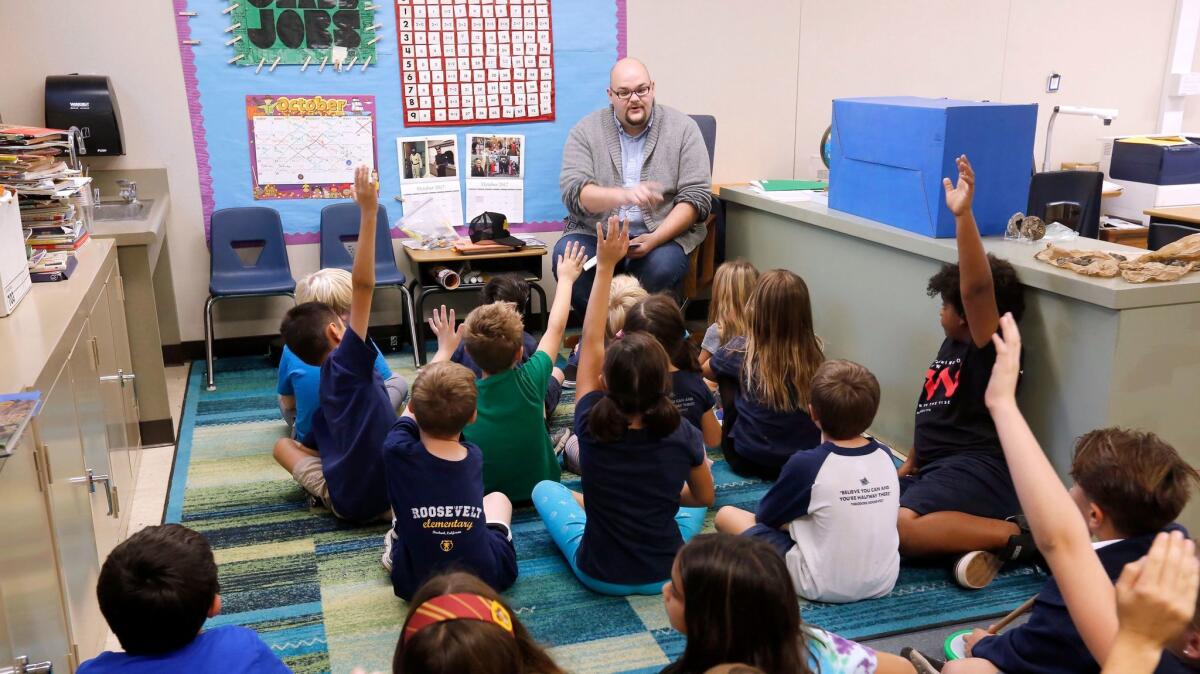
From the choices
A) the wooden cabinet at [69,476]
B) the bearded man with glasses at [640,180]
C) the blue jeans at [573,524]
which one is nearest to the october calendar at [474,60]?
the bearded man with glasses at [640,180]

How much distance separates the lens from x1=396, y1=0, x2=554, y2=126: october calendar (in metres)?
4.81

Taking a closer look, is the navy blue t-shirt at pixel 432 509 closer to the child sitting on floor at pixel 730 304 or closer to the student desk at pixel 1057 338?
the child sitting on floor at pixel 730 304

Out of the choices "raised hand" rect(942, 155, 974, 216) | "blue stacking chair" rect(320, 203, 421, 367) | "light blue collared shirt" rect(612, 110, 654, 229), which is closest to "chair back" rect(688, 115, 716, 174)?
"light blue collared shirt" rect(612, 110, 654, 229)

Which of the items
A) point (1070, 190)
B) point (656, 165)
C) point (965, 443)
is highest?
point (656, 165)

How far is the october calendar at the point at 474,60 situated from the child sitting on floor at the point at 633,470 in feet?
8.76

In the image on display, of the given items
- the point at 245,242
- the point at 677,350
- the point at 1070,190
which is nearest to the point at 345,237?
the point at 245,242

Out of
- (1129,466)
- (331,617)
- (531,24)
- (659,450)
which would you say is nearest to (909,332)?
(659,450)

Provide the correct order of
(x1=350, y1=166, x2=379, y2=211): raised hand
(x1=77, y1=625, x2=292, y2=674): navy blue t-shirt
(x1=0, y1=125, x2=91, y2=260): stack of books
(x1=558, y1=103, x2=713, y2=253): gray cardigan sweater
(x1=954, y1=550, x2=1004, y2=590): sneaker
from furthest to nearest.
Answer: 1. (x1=558, y1=103, x2=713, y2=253): gray cardigan sweater
2. (x1=0, y1=125, x2=91, y2=260): stack of books
3. (x1=954, y1=550, x2=1004, y2=590): sneaker
4. (x1=350, y1=166, x2=379, y2=211): raised hand
5. (x1=77, y1=625, x2=292, y2=674): navy blue t-shirt

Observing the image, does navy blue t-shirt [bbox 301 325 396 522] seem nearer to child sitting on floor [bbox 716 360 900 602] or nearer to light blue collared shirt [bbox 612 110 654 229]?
child sitting on floor [bbox 716 360 900 602]

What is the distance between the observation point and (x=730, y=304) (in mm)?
3764

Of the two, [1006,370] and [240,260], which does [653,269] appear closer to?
[240,260]

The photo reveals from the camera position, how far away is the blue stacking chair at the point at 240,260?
14.9ft

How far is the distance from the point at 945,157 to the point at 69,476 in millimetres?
2792

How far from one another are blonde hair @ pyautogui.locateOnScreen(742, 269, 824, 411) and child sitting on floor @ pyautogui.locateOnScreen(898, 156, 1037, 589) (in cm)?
40
